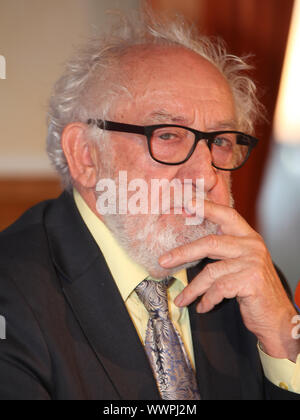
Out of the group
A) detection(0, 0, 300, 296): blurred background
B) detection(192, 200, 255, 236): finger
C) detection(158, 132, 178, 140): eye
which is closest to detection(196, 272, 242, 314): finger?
detection(192, 200, 255, 236): finger

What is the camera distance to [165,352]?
1.28 metres

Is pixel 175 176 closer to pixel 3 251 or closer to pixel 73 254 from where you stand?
pixel 73 254

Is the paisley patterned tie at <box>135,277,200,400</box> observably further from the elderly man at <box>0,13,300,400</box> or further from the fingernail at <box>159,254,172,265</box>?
the fingernail at <box>159,254,172,265</box>

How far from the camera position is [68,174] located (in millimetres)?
1668

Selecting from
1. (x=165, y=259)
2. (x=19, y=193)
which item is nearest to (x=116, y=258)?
(x=165, y=259)

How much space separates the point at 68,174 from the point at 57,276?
18.3 inches

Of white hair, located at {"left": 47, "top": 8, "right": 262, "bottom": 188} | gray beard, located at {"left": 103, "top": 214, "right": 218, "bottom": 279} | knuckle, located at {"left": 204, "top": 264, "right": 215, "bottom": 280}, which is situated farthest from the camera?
white hair, located at {"left": 47, "top": 8, "right": 262, "bottom": 188}

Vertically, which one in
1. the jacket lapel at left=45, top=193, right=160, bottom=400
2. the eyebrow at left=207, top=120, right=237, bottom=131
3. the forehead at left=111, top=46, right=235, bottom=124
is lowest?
the jacket lapel at left=45, top=193, right=160, bottom=400

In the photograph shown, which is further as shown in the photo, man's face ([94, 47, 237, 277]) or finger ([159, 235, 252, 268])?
man's face ([94, 47, 237, 277])

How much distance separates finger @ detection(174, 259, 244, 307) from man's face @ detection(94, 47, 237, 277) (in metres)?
0.13

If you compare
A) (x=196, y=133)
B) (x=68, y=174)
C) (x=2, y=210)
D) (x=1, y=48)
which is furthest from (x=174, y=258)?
(x=1, y=48)

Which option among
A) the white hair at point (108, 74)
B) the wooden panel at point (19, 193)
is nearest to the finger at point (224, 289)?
the white hair at point (108, 74)

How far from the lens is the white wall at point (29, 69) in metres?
3.12

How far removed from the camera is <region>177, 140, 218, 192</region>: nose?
4.44 ft
